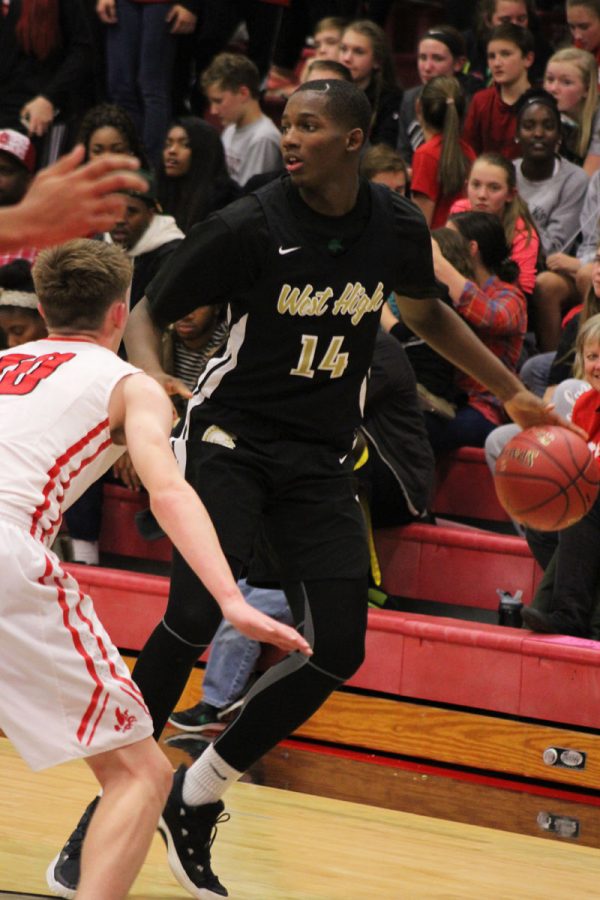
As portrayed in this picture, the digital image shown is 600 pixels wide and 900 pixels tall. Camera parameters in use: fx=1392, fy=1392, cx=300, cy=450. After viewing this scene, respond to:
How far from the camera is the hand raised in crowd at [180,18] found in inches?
330

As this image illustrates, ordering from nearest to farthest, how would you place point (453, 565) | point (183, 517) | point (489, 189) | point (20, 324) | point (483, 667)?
point (183, 517)
point (483, 667)
point (453, 565)
point (20, 324)
point (489, 189)

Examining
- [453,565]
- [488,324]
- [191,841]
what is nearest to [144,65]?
[488,324]

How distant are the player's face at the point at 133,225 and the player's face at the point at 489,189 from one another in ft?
5.04

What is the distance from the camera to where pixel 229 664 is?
16.5ft

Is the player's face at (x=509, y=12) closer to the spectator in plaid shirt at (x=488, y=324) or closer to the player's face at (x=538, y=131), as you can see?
the player's face at (x=538, y=131)

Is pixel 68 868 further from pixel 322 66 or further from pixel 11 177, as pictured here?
pixel 11 177

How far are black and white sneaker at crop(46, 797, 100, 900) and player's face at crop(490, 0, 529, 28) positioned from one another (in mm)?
6328

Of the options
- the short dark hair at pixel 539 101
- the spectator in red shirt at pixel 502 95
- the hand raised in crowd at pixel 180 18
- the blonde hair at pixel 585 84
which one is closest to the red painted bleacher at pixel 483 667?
the short dark hair at pixel 539 101

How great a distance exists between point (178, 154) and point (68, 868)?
16.1 ft

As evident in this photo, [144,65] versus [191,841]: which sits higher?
[144,65]

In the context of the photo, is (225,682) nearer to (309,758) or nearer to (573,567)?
(309,758)

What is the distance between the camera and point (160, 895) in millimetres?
3350

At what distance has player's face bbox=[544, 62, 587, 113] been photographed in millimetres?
7480

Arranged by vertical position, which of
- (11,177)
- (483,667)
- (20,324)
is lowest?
(483,667)
